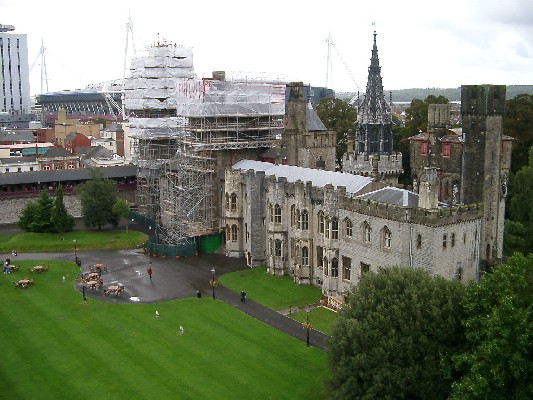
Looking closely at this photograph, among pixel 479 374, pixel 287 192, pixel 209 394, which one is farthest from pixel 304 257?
pixel 479 374

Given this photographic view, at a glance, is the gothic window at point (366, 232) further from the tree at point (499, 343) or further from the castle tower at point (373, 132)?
the castle tower at point (373, 132)

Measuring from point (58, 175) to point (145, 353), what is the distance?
50.3m

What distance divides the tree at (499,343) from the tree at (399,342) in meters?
1.13

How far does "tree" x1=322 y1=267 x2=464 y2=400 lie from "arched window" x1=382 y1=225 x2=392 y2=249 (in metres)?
10.8

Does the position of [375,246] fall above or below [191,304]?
above

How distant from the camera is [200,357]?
3519cm

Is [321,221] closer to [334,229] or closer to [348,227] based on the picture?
[334,229]

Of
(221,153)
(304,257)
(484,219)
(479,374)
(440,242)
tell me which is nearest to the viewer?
(479,374)

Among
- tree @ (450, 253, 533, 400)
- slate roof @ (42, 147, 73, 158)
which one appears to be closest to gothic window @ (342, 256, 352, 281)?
tree @ (450, 253, 533, 400)

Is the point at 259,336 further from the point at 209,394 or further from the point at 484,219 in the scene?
the point at 484,219

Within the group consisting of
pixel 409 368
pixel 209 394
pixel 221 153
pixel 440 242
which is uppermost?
pixel 221 153

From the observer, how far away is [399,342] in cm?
2734

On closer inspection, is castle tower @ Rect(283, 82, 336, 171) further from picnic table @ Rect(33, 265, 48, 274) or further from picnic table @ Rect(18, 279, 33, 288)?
picnic table @ Rect(18, 279, 33, 288)

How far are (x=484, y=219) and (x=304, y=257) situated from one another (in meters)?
14.2
